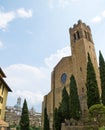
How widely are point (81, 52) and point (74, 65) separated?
349 cm

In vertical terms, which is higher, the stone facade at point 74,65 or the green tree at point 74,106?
the stone facade at point 74,65

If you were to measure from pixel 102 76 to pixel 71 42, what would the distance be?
18049 mm

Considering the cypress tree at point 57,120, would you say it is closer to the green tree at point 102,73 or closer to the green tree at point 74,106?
the green tree at point 74,106

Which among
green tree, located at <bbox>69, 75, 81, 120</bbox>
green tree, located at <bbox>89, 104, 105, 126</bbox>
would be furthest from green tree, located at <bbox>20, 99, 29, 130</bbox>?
green tree, located at <bbox>89, 104, 105, 126</bbox>

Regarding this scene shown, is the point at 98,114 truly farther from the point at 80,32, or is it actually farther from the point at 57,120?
the point at 80,32

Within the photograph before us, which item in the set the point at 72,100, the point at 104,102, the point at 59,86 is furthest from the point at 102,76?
the point at 59,86

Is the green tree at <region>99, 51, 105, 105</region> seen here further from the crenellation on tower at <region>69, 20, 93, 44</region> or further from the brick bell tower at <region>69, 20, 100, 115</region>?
the crenellation on tower at <region>69, 20, 93, 44</region>

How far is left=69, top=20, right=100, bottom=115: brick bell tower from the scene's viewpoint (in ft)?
119

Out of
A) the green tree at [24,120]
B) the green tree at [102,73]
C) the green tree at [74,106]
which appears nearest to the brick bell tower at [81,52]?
the green tree at [74,106]

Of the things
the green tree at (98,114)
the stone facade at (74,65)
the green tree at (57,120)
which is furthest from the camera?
the stone facade at (74,65)

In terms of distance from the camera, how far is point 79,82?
121 ft

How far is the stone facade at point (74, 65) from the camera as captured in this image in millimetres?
38312

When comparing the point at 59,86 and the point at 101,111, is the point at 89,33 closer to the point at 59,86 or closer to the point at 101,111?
the point at 59,86

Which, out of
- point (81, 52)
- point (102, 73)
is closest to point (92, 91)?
point (102, 73)
